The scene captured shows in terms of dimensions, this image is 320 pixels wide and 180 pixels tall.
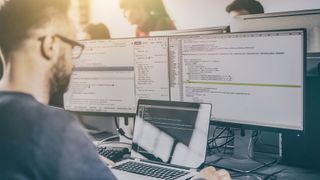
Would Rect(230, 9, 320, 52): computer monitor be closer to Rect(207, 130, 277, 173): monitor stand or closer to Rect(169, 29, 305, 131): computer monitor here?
Rect(169, 29, 305, 131): computer monitor

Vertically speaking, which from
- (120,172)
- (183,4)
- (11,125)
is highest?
(183,4)

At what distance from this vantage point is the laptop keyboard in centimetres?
139

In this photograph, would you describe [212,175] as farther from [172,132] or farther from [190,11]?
[190,11]

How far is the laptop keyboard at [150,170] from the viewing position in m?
1.39

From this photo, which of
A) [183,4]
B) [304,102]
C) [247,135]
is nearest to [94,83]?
[247,135]

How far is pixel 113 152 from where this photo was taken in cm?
165

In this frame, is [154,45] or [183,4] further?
[183,4]

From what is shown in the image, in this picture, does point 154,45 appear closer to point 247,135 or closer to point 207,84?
point 207,84

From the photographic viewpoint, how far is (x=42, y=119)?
2.55ft

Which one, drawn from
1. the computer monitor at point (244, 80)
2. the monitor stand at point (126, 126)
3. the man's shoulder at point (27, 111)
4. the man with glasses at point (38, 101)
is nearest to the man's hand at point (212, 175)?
A: the computer monitor at point (244, 80)

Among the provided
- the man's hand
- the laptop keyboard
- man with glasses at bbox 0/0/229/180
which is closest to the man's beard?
man with glasses at bbox 0/0/229/180

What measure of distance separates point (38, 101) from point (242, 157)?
3.32 ft

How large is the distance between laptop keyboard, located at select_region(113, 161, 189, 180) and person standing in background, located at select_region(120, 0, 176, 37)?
6.12 feet

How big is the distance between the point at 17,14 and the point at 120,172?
76 cm
